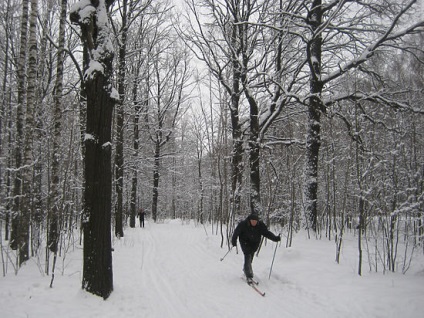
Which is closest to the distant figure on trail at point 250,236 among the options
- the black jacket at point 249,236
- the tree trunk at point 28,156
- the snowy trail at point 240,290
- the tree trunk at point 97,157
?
the black jacket at point 249,236

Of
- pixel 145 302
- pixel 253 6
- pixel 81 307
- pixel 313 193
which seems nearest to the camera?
pixel 81 307

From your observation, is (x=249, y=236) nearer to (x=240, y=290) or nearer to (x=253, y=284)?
(x=253, y=284)

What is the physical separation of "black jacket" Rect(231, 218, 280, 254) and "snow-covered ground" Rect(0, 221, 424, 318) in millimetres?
773

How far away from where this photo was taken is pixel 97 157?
5.07 metres

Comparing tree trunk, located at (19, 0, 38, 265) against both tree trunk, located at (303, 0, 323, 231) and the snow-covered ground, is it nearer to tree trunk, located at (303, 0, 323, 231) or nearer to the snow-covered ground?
the snow-covered ground

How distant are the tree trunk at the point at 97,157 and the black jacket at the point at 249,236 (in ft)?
10.0

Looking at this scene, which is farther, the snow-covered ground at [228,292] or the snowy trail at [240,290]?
the snowy trail at [240,290]

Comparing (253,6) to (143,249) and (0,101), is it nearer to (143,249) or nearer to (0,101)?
(143,249)

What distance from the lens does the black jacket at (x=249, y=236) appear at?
6.63 meters

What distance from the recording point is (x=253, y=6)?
1160 centimetres

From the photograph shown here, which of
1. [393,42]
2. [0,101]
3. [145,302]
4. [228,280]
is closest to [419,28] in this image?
[393,42]

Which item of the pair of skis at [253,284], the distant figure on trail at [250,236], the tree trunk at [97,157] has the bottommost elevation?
the pair of skis at [253,284]

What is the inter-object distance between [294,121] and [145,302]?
10.8 metres

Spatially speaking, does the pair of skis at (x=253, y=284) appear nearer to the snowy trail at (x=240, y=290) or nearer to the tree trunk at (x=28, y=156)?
the snowy trail at (x=240, y=290)
